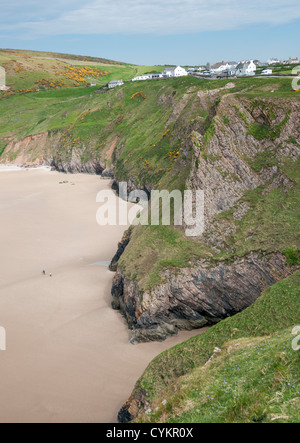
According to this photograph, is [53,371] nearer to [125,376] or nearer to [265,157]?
[125,376]

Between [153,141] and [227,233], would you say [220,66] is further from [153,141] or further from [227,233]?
[227,233]

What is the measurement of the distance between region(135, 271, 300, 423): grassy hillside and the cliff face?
205 inches

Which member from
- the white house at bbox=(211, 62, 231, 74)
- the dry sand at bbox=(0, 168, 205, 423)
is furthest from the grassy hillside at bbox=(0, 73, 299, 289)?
the white house at bbox=(211, 62, 231, 74)

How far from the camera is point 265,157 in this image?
109 ft

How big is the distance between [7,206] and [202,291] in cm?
4316

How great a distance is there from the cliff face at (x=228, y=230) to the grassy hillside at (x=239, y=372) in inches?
205

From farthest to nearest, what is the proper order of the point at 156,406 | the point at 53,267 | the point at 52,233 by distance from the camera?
the point at 52,233 → the point at 53,267 → the point at 156,406

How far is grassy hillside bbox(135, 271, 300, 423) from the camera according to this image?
39.9 ft

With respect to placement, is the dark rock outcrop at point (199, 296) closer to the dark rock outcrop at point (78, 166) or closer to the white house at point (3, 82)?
the dark rock outcrop at point (78, 166)

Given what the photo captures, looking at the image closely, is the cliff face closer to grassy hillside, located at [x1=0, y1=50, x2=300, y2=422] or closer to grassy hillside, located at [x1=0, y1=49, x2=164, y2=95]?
grassy hillside, located at [x1=0, y1=50, x2=300, y2=422]

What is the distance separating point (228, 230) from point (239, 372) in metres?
16.1
